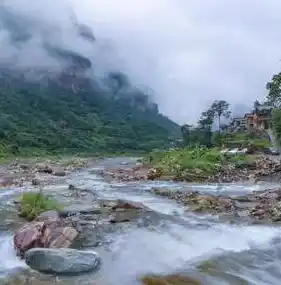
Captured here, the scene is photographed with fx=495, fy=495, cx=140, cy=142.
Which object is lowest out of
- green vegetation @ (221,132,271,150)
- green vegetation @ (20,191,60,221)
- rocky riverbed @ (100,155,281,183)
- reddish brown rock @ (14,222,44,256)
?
reddish brown rock @ (14,222,44,256)

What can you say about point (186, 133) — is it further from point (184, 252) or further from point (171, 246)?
point (184, 252)

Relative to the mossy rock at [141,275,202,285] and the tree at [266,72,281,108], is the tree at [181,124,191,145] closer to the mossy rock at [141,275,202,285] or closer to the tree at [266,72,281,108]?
the tree at [266,72,281,108]

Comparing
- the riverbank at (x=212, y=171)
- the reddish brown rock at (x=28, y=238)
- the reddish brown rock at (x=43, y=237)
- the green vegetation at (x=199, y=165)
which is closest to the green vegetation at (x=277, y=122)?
the green vegetation at (x=199, y=165)

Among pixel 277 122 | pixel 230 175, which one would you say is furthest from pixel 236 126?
pixel 230 175

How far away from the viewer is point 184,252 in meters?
14.6

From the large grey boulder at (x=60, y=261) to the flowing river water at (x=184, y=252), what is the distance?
0.24m

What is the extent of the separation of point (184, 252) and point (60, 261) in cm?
405

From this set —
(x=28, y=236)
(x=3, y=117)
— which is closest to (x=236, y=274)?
(x=28, y=236)

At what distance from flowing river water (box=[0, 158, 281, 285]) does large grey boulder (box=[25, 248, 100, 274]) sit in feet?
0.79

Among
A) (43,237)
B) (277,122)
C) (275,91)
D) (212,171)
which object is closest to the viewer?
(43,237)

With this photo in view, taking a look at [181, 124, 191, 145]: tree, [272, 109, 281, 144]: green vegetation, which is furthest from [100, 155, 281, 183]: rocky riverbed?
[181, 124, 191, 145]: tree

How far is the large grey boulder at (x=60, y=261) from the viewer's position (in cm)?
1214

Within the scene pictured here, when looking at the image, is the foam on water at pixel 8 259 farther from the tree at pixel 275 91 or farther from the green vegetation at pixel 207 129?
the green vegetation at pixel 207 129

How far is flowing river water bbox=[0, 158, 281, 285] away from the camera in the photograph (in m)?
12.2
